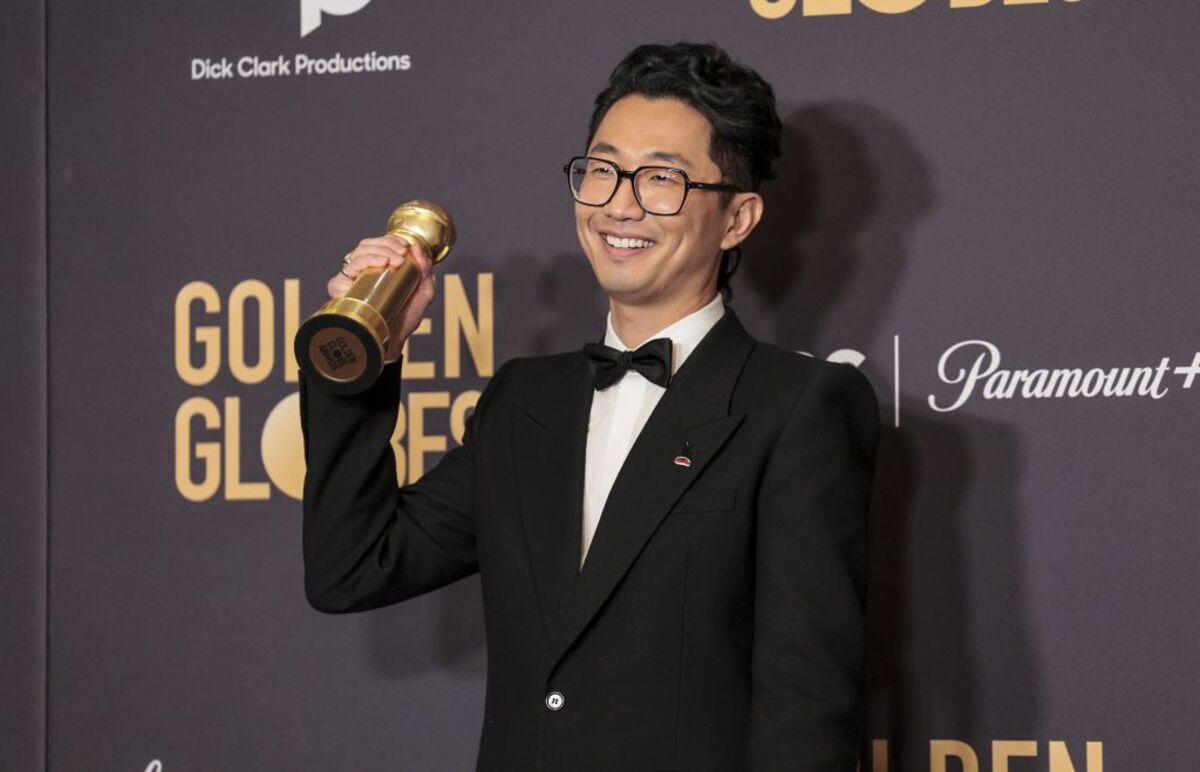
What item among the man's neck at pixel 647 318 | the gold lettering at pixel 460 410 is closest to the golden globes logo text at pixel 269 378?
the gold lettering at pixel 460 410

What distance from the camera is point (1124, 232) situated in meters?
2.19

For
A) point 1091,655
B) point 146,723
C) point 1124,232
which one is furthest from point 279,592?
point 1124,232

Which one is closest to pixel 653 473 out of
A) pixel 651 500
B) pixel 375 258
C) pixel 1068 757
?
pixel 651 500

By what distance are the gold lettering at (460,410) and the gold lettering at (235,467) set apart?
0.32m

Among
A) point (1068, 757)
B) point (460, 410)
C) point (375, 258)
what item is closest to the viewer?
point (375, 258)

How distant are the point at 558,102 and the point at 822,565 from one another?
106cm

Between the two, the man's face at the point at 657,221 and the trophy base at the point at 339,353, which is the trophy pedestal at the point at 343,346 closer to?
the trophy base at the point at 339,353

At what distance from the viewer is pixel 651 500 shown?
1.67 metres

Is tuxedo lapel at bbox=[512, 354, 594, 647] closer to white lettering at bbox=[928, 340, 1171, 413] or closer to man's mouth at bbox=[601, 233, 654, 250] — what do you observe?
man's mouth at bbox=[601, 233, 654, 250]

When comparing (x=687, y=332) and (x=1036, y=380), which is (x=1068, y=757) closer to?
(x=1036, y=380)

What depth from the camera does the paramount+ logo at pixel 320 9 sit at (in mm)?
2484

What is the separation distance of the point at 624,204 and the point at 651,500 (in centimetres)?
36

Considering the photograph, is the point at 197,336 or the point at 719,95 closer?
the point at 719,95

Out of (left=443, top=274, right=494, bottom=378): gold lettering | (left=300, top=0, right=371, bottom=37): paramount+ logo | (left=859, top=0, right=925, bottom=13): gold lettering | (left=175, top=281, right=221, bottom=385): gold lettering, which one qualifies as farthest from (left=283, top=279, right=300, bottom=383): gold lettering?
(left=859, top=0, right=925, bottom=13): gold lettering
